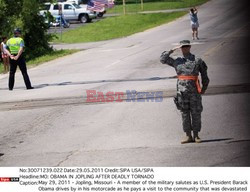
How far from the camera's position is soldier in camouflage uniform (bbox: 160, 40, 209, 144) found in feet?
33.1

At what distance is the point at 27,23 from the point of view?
3188 centimetres

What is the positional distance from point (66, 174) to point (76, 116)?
5.97 metres

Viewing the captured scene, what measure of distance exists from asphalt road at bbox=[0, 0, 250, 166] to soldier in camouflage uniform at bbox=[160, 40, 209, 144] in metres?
0.33

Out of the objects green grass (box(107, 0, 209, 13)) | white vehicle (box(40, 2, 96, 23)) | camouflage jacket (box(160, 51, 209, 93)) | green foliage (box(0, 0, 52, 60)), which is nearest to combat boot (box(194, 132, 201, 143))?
camouflage jacket (box(160, 51, 209, 93))

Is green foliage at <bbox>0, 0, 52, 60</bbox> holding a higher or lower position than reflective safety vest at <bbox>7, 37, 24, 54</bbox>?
lower

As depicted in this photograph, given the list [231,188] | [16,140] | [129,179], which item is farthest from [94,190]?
[16,140]

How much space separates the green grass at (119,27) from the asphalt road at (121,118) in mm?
12759

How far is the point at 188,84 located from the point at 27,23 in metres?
22.6

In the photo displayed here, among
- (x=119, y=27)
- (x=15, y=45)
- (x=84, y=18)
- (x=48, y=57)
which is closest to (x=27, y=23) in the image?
(x=48, y=57)

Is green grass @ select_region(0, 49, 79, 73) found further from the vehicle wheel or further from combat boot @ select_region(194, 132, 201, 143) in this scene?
the vehicle wheel

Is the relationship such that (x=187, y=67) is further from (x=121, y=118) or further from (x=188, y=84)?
(x=121, y=118)

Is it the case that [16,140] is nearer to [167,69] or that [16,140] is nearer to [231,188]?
[231,188]

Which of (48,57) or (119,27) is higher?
(48,57)

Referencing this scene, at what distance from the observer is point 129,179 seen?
7.63 m
